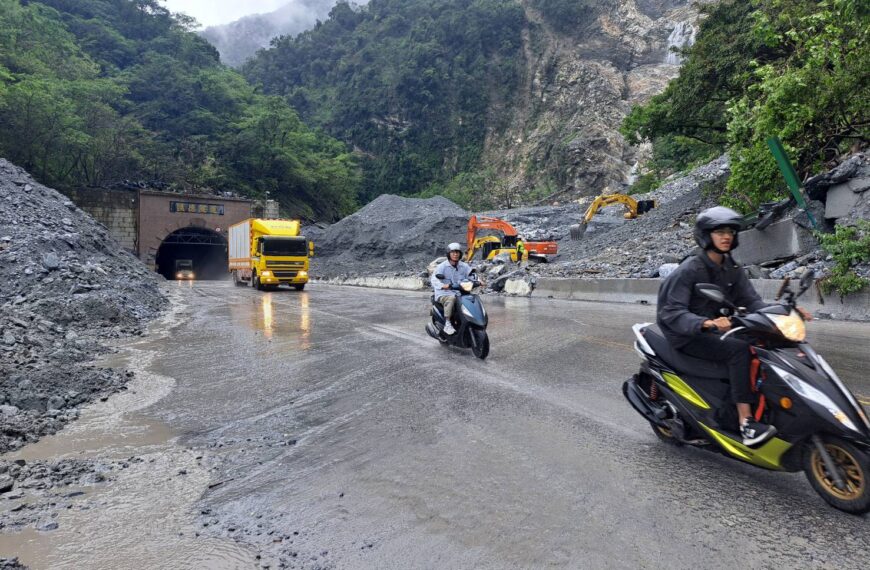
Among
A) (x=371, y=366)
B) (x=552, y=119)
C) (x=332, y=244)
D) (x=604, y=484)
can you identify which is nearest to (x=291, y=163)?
(x=332, y=244)

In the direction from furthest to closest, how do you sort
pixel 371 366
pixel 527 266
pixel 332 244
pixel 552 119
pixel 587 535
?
pixel 552 119, pixel 332 244, pixel 527 266, pixel 371 366, pixel 587 535

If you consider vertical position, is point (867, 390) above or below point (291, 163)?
below

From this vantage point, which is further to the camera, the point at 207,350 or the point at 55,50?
the point at 55,50

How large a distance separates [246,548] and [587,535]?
6.05 ft

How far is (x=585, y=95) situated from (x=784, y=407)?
279 ft

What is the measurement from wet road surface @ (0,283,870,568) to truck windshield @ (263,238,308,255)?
19.9m

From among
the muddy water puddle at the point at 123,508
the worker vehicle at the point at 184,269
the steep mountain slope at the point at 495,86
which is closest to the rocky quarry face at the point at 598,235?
the muddy water puddle at the point at 123,508

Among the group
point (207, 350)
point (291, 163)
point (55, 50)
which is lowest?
point (207, 350)

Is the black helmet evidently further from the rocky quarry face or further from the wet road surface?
the rocky quarry face

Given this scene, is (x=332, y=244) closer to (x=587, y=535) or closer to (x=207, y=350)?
(x=207, y=350)

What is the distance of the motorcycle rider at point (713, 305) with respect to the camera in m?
3.47

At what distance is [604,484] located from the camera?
3.55 meters

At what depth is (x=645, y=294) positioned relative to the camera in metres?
16.3

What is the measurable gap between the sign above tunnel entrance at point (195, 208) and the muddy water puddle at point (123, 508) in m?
47.2
